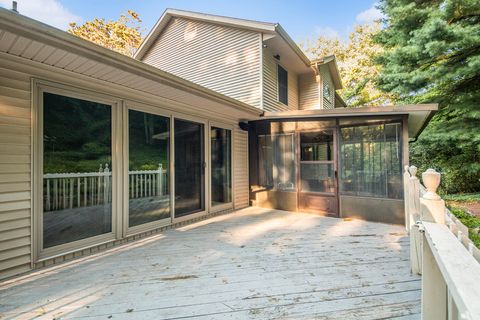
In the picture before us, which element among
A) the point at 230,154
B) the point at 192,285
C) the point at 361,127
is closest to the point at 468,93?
the point at 361,127

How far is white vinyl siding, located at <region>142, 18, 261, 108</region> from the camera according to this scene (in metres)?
6.97

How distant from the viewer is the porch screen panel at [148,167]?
151 inches

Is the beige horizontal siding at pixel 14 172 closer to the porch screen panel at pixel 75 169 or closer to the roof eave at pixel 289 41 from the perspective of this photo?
the porch screen panel at pixel 75 169

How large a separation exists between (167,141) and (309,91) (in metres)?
6.62

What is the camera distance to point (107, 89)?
3.44 m

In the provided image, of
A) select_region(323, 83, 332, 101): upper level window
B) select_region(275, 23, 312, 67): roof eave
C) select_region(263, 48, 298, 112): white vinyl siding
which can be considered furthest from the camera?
select_region(323, 83, 332, 101): upper level window

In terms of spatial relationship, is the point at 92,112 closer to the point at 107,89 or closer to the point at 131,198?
the point at 107,89

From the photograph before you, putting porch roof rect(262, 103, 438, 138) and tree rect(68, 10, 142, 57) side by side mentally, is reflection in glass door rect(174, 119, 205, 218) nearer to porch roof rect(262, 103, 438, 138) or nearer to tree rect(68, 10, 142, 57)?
porch roof rect(262, 103, 438, 138)

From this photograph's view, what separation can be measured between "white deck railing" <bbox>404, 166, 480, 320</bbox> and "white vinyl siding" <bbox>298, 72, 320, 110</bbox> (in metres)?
8.25

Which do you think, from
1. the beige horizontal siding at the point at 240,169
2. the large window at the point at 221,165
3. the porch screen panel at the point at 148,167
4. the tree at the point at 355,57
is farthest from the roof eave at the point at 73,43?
the tree at the point at 355,57

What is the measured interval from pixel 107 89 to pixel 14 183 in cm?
156

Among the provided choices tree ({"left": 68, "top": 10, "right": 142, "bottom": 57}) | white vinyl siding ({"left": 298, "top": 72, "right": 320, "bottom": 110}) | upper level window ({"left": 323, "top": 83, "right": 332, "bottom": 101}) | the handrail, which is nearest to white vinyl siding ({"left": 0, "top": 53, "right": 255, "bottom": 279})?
the handrail

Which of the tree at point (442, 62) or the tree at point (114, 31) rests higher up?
the tree at point (114, 31)

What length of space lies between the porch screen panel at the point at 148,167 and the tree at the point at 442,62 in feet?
22.7
